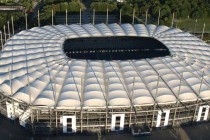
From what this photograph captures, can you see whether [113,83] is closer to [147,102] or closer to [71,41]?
[147,102]

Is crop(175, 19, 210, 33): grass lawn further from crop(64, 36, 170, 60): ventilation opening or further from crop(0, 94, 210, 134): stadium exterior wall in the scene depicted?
crop(0, 94, 210, 134): stadium exterior wall

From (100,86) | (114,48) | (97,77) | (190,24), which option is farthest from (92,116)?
(190,24)

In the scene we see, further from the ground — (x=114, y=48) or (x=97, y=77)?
(x=114, y=48)

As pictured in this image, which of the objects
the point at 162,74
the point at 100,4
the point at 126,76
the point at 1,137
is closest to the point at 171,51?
the point at 162,74

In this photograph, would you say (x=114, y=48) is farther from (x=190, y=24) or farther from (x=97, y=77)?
(x=190, y=24)

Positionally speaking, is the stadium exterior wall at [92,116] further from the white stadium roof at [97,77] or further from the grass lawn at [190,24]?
the grass lawn at [190,24]

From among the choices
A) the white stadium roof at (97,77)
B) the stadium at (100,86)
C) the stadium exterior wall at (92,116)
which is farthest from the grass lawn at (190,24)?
the stadium exterior wall at (92,116)
